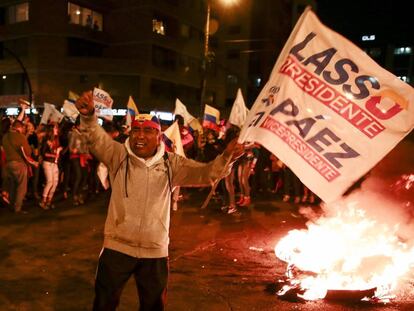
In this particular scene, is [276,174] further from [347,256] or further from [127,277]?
[127,277]

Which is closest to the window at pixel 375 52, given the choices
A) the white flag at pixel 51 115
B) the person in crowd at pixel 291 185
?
the person in crowd at pixel 291 185

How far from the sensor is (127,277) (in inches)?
140

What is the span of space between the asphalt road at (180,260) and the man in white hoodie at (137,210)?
1.51 metres

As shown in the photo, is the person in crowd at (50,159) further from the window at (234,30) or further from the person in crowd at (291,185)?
the window at (234,30)

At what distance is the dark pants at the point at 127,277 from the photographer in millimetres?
3490

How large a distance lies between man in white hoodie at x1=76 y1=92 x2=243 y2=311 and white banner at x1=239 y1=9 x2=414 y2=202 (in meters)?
0.52

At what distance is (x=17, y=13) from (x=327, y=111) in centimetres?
4223

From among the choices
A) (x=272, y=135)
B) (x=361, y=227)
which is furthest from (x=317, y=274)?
(x=272, y=135)

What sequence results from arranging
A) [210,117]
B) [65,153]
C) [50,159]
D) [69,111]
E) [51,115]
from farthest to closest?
[210,117] < [69,111] < [51,115] < [65,153] < [50,159]

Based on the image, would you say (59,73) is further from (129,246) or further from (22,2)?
(129,246)

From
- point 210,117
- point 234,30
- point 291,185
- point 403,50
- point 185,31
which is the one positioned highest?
point 234,30

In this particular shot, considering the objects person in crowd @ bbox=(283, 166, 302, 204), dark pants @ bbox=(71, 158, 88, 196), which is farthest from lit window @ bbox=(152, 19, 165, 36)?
dark pants @ bbox=(71, 158, 88, 196)

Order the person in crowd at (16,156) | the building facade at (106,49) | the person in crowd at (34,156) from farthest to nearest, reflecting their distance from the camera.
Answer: the building facade at (106,49), the person in crowd at (34,156), the person in crowd at (16,156)

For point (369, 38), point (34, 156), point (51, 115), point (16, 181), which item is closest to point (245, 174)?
point (16, 181)
